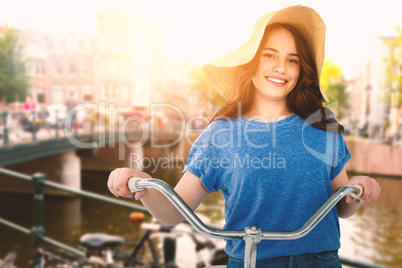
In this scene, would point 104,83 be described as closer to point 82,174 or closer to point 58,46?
point 58,46

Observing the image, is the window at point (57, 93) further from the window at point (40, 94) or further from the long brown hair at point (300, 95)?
the long brown hair at point (300, 95)

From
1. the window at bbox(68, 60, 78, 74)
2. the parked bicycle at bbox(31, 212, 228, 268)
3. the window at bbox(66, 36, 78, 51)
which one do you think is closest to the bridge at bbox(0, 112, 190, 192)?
the parked bicycle at bbox(31, 212, 228, 268)

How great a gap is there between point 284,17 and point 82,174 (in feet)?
74.0

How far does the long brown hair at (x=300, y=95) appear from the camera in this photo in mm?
1044

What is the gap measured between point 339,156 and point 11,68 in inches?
1049

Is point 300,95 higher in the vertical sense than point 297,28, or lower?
lower

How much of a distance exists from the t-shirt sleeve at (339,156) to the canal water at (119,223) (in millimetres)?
A: 12103

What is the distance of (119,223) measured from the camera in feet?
51.4

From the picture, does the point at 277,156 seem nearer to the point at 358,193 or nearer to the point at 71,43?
the point at 358,193

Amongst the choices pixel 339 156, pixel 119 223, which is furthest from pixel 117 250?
pixel 119 223

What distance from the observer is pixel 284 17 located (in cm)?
102

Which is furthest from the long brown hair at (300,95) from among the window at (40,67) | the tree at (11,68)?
the window at (40,67)

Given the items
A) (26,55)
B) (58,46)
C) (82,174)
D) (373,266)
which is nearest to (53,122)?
(82,174)

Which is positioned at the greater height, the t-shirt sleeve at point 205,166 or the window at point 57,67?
the window at point 57,67
